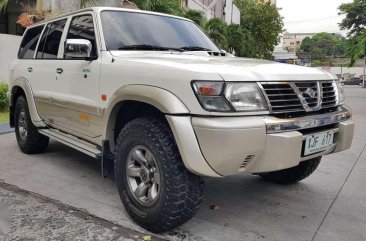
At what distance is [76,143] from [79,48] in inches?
43.5

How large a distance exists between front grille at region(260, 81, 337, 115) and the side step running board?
174 cm

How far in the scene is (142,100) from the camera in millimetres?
3082

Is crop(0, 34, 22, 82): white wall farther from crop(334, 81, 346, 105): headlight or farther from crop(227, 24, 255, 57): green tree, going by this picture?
crop(227, 24, 255, 57): green tree

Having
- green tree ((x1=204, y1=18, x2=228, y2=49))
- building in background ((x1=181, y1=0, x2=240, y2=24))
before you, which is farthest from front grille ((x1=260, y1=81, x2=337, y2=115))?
building in background ((x1=181, y1=0, x2=240, y2=24))

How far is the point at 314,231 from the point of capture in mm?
3311

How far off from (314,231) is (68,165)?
321 centimetres

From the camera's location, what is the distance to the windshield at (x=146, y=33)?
383 centimetres

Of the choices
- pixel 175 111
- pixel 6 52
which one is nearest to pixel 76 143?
pixel 175 111

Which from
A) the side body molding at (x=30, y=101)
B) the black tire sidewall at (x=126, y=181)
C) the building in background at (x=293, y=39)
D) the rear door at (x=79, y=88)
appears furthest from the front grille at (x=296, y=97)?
the building in background at (x=293, y=39)

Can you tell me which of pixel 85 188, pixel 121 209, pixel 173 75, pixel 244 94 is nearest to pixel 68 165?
pixel 85 188

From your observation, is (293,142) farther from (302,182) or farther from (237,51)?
(237,51)

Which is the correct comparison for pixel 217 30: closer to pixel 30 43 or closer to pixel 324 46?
pixel 30 43

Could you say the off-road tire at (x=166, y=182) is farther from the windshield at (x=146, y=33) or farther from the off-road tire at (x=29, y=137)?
the off-road tire at (x=29, y=137)

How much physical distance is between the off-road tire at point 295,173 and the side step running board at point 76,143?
6.53 feet
